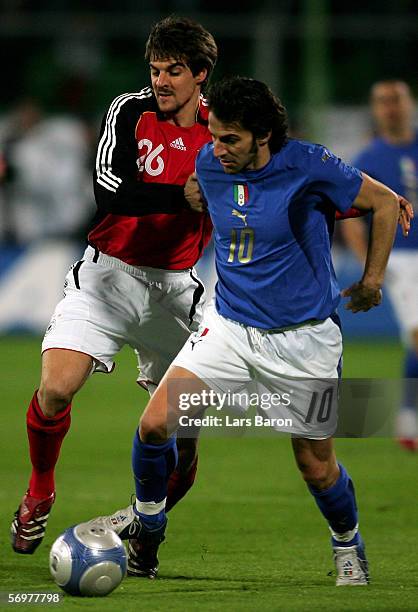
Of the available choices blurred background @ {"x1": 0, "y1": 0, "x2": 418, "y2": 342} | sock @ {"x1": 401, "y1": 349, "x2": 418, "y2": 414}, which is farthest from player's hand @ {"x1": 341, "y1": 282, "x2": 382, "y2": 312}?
blurred background @ {"x1": 0, "y1": 0, "x2": 418, "y2": 342}

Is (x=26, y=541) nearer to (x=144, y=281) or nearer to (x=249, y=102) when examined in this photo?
(x=144, y=281)

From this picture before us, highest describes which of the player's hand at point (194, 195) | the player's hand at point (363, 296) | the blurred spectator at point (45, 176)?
the player's hand at point (194, 195)

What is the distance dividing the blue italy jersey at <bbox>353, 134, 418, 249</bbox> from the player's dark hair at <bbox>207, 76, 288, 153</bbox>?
3.94 m

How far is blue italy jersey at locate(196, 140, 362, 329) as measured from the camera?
16.7ft

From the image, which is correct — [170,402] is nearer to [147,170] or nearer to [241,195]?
[241,195]

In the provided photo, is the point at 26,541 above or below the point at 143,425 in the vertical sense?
below

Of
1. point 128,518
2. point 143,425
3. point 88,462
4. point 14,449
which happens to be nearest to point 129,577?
point 128,518

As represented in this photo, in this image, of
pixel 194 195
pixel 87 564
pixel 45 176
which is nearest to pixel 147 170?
pixel 194 195

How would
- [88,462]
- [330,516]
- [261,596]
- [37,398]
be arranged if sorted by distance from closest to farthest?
[261,596] → [330,516] → [37,398] → [88,462]

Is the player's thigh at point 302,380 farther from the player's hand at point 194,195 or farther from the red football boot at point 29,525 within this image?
the red football boot at point 29,525

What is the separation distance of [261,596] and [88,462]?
3.75m

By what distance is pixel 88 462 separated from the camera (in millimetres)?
8562

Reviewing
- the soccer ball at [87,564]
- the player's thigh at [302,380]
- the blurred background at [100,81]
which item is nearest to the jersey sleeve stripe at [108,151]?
the player's thigh at [302,380]

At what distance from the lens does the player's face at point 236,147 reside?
5035 millimetres
